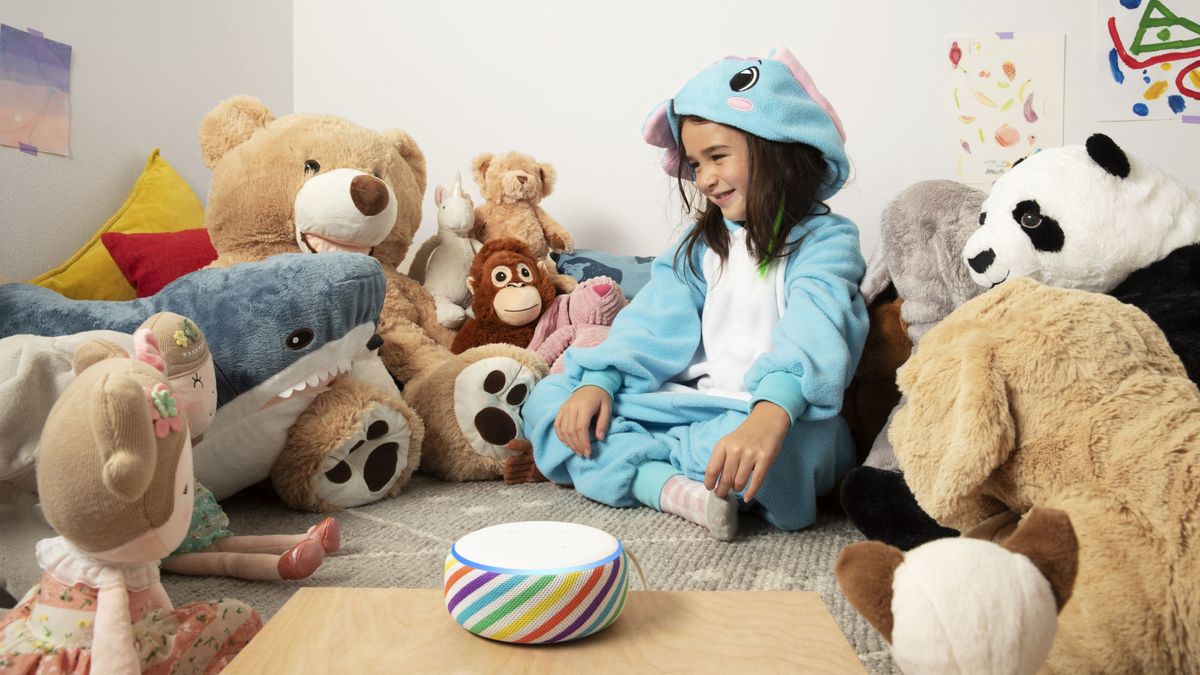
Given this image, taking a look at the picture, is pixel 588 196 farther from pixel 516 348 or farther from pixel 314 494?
pixel 314 494

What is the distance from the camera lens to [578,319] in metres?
1.55

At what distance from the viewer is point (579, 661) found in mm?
455

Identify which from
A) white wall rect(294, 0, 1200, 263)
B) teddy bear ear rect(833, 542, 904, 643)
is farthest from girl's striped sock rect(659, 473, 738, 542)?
white wall rect(294, 0, 1200, 263)

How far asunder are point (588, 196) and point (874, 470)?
1.11 m

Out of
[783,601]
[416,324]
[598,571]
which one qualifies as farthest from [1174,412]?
[416,324]

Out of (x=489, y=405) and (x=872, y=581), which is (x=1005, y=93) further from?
(x=872, y=581)

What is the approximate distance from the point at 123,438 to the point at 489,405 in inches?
A: 33.5

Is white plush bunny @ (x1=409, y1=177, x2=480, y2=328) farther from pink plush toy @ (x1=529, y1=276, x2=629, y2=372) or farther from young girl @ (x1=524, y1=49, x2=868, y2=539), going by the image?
young girl @ (x1=524, y1=49, x2=868, y2=539)

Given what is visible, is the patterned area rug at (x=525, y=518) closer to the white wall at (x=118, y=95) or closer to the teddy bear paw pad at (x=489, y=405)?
the teddy bear paw pad at (x=489, y=405)

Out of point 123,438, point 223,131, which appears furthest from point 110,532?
point 223,131

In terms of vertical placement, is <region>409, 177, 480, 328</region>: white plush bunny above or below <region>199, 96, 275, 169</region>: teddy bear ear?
below

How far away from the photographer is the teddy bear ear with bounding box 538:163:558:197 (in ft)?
5.88

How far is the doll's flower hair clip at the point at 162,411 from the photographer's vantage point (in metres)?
0.54

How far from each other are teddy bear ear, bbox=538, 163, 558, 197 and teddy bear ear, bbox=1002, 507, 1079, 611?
4.78 feet
